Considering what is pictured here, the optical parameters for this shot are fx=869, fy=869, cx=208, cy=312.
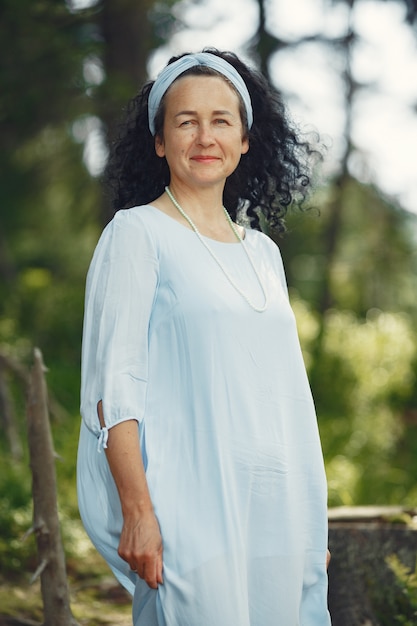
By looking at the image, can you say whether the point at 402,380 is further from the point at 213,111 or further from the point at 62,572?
the point at 213,111

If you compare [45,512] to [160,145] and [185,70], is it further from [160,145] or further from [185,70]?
[185,70]

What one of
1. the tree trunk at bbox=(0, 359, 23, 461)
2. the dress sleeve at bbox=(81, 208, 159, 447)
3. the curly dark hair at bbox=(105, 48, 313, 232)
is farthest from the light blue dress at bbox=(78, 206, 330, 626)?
the tree trunk at bbox=(0, 359, 23, 461)

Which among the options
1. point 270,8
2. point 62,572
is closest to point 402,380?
point 270,8

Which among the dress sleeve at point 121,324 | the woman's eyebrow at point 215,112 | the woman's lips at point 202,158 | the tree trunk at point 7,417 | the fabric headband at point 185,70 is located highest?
the fabric headband at point 185,70

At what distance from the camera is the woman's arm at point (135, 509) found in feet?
6.66

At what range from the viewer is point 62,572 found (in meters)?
3.54

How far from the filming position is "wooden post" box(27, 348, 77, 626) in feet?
11.4

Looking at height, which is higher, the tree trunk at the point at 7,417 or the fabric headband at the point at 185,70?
the fabric headband at the point at 185,70

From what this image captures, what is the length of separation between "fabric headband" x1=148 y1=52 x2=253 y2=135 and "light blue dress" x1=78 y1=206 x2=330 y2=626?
1.14ft

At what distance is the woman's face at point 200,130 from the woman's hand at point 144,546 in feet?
2.88

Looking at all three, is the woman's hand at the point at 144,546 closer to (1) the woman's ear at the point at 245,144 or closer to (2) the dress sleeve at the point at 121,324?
(2) the dress sleeve at the point at 121,324

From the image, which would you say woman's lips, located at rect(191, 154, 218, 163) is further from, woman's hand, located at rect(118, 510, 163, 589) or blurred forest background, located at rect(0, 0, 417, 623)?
blurred forest background, located at rect(0, 0, 417, 623)

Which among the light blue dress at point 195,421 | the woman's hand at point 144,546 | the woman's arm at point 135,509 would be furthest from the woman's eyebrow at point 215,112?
the woman's hand at point 144,546

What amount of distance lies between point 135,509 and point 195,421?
0.83 ft
